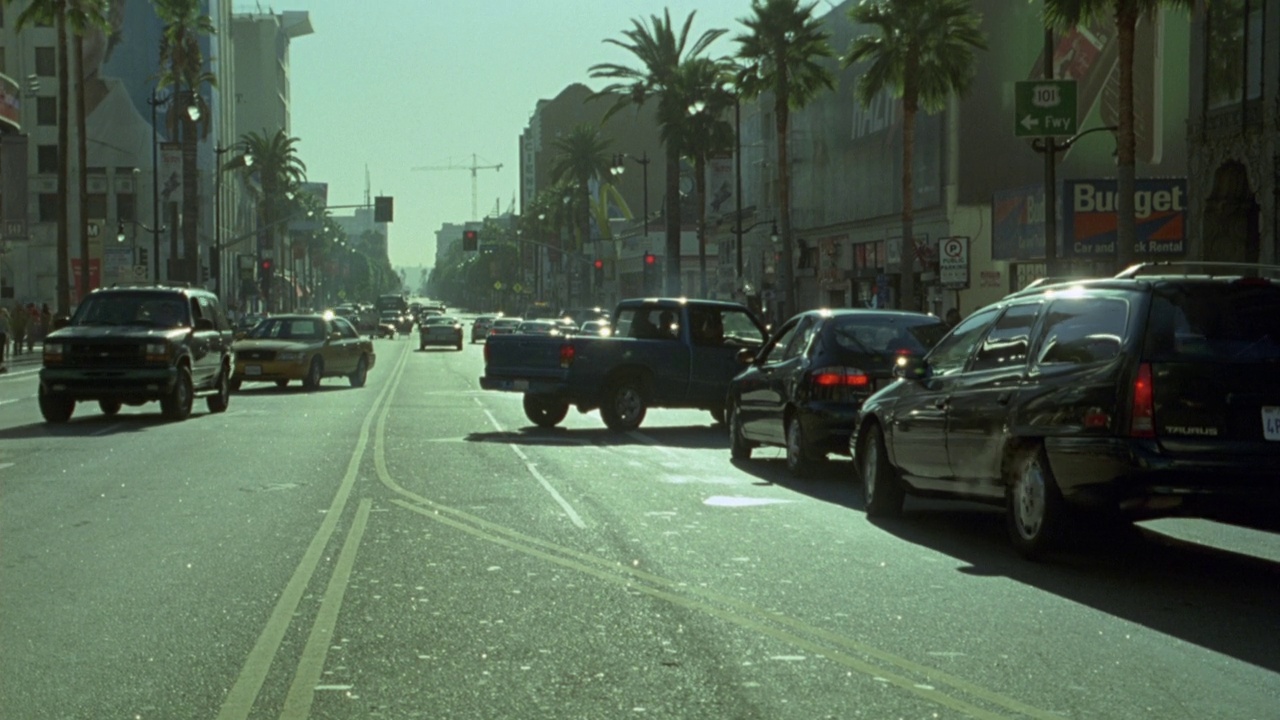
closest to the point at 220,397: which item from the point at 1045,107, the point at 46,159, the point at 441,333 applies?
the point at 1045,107

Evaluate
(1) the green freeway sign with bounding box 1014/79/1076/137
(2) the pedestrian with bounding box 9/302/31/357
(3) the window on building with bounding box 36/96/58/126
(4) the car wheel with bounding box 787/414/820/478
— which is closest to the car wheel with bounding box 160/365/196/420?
(4) the car wheel with bounding box 787/414/820/478

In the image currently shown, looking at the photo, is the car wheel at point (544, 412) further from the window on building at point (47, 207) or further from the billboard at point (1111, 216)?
the window on building at point (47, 207)

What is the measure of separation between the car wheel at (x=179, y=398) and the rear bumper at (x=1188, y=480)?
18.2 metres

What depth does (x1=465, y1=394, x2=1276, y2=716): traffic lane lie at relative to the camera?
7.53m

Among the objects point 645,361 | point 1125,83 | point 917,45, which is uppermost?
point 917,45

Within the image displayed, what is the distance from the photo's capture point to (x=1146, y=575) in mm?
10625

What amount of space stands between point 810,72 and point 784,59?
1260 millimetres

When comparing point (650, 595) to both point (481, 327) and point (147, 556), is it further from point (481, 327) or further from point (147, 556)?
point (481, 327)

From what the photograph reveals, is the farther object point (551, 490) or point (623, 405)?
point (623, 405)

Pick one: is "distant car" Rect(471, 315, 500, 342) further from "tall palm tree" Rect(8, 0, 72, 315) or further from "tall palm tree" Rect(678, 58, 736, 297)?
"tall palm tree" Rect(8, 0, 72, 315)

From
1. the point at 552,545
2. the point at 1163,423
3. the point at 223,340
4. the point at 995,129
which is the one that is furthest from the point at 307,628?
the point at 995,129

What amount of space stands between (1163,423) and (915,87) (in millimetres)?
37704

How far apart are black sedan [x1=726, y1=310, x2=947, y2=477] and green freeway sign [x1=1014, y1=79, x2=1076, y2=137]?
634 inches

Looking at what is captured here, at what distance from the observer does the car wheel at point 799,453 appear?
55.1 feet
